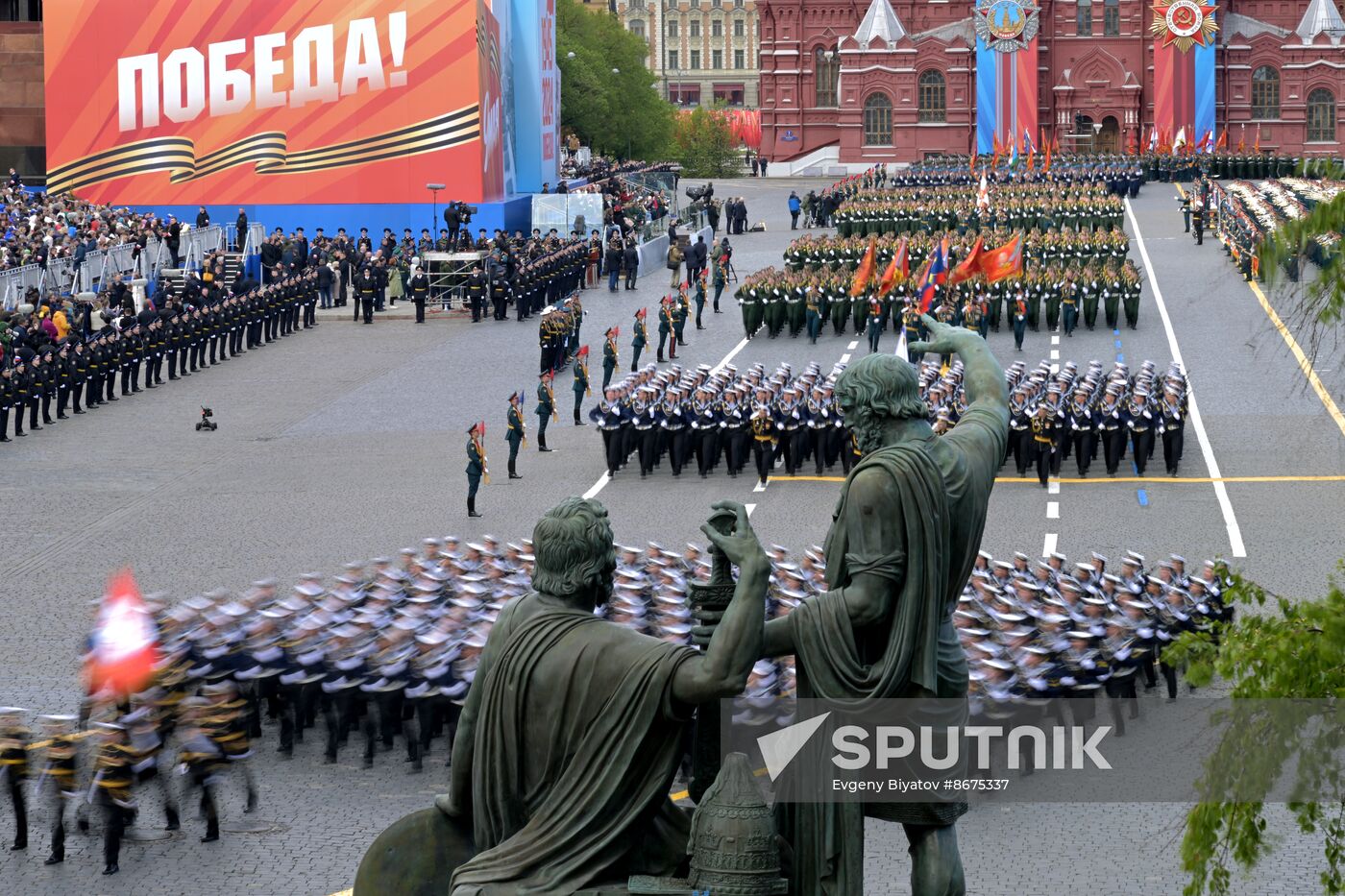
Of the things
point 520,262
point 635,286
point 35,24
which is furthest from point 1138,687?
point 35,24

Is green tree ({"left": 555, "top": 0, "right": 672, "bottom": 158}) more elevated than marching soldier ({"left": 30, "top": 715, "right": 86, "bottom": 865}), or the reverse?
green tree ({"left": 555, "top": 0, "right": 672, "bottom": 158})

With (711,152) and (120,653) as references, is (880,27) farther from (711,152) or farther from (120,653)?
(120,653)

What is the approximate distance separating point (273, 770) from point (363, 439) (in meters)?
14.2

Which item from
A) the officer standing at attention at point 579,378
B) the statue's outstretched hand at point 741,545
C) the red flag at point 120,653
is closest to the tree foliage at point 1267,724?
the statue's outstretched hand at point 741,545

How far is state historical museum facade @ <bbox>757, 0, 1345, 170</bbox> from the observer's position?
76.3m

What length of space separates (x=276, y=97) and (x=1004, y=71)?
Answer: 3693 cm

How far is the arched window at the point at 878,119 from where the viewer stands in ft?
260

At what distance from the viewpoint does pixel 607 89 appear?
82.8m

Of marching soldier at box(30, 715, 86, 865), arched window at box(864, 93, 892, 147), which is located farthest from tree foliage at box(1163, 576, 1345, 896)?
arched window at box(864, 93, 892, 147)

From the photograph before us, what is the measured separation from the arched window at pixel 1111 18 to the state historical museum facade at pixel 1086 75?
6 cm

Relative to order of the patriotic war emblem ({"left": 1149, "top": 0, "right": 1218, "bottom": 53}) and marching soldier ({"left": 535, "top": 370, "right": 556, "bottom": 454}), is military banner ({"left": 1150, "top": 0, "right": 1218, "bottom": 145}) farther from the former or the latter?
marching soldier ({"left": 535, "top": 370, "right": 556, "bottom": 454})

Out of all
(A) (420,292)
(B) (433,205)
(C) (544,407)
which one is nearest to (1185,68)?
(B) (433,205)

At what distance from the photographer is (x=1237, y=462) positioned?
24.6 metres

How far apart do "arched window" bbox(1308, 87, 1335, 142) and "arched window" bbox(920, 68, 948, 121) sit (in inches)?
548
